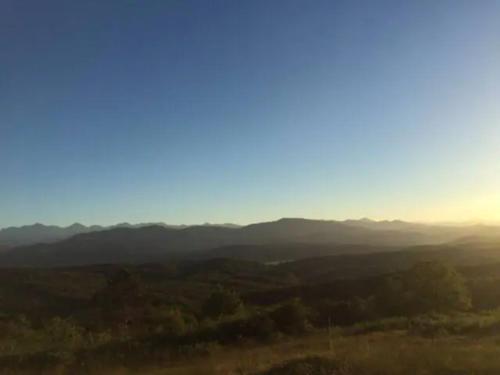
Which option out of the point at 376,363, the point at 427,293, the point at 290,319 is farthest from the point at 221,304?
the point at 376,363

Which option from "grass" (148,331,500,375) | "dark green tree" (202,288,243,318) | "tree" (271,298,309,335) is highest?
"grass" (148,331,500,375)

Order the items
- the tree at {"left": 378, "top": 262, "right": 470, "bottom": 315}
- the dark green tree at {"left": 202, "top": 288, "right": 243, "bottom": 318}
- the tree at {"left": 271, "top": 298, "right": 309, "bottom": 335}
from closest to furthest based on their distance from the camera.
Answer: the tree at {"left": 271, "top": 298, "right": 309, "bottom": 335} < the tree at {"left": 378, "top": 262, "right": 470, "bottom": 315} < the dark green tree at {"left": 202, "top": 288, "right": 243, "bottom": 318}

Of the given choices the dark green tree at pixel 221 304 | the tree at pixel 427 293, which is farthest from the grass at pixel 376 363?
the dark green tree at pixel 221 304

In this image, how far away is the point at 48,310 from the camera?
97.8m

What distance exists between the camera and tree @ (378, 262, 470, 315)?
150 ft

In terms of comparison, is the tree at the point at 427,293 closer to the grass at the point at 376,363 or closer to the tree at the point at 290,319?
the tree at the point at 290,319

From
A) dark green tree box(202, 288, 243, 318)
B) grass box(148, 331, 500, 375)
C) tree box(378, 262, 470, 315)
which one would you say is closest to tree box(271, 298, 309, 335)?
grass box(148, 331, 500, 375)

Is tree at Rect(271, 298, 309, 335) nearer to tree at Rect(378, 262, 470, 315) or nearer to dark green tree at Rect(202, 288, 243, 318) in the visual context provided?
tree at Rect(378, 262, 470, 315)

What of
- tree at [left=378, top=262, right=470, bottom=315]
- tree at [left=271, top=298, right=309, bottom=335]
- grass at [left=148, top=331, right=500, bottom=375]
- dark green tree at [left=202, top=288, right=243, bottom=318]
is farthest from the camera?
dark green tree at [left=202, top=288, right=243, bottom=318]

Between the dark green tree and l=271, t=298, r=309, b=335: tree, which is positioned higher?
l=271, t=298, r=309, b=335: tree

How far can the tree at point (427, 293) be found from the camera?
4581 centimetres

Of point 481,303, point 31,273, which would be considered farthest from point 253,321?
point 31,273

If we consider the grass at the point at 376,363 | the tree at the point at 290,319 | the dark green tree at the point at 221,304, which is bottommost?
the dark green tree at the point at 221,304

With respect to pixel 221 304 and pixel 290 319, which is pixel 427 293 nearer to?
pixel 221 304
